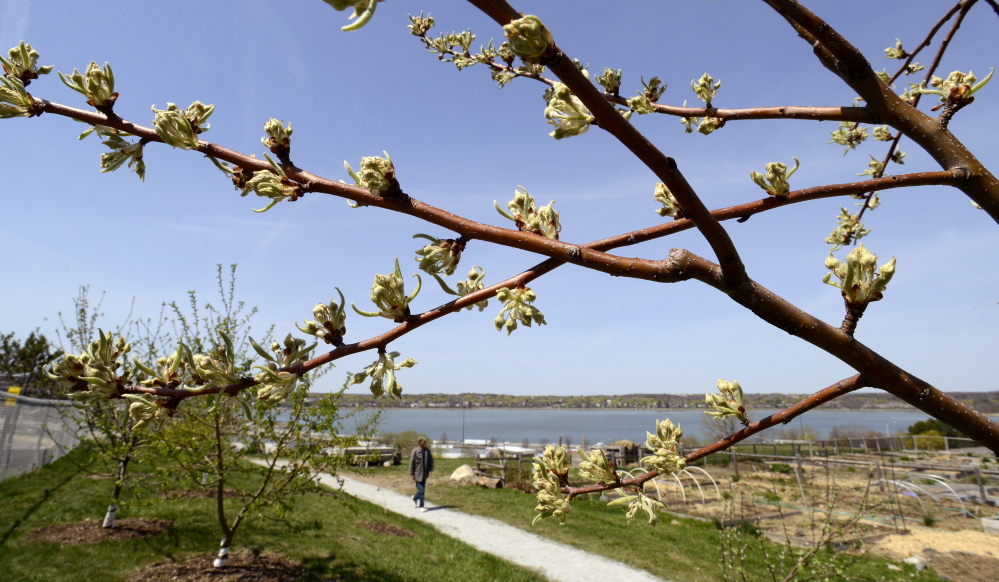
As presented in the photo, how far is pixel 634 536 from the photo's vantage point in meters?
12.4

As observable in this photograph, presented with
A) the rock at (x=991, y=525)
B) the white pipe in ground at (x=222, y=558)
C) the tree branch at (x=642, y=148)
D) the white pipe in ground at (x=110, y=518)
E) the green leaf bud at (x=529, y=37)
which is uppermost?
the green leaf bud at (x=529, y=37)

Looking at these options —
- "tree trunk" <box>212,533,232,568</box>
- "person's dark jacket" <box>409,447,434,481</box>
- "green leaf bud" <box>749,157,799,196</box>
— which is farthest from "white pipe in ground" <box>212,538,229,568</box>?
"green leaf bud" <box>749,157,799,196</box>

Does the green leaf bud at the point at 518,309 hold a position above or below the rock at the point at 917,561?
above

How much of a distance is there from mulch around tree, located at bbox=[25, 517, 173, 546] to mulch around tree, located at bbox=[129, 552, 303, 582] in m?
1.69

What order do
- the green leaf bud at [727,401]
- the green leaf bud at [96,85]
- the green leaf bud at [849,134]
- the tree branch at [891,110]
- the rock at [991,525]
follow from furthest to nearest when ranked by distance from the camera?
the rock at [991,525] < the green leaf bud at [849,134] < the green leaf bud at [727,401] < the tree branch at [891,110] < the green leaf bud at [96,85]

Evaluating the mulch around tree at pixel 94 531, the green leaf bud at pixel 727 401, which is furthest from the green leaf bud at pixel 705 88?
the mulch around tree at pixel 94 531

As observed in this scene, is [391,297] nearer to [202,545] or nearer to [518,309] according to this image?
[518,309]

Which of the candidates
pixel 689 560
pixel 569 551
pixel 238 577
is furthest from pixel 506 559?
pixel 238 577

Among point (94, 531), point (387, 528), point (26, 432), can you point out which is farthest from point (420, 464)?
point (26, 432)

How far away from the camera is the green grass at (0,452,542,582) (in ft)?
24.5

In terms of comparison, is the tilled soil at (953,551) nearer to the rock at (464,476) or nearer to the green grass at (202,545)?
the green grass at (202,545)

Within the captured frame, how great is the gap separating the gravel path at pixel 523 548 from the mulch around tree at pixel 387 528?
99 centimetres

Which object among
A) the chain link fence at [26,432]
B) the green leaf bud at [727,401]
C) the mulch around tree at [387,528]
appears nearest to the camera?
the green leaf bud at [727,401]

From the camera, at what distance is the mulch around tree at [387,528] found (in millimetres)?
11531
